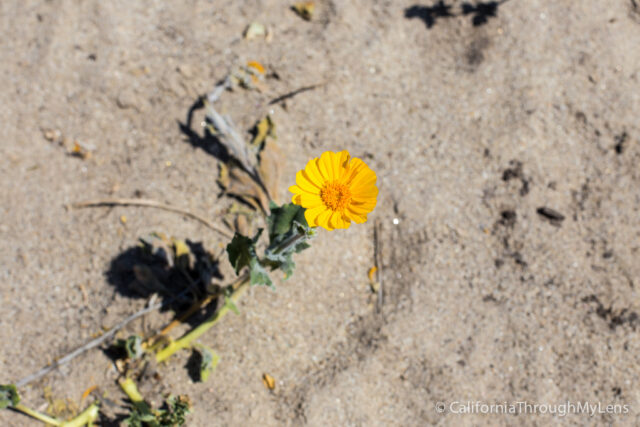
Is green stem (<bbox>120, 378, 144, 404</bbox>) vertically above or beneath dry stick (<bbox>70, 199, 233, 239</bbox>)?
beneath

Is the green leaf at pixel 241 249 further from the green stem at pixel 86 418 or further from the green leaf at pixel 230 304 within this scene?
the green stem at pixel 86 418

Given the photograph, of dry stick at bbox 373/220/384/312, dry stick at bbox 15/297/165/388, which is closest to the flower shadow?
dry stick at bbox 373/220/384/312

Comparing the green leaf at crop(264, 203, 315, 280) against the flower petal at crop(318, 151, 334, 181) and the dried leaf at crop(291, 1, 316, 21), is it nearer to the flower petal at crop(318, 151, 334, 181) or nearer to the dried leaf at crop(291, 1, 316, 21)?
the flower petal at crop(318, 151, 334, 181)

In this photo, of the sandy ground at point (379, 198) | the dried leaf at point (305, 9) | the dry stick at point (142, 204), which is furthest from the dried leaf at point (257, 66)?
the dry stick at point (142, 204)

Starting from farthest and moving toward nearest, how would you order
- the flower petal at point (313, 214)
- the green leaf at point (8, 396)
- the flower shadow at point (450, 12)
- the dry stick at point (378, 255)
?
1. the flower shadow at point (450, 12)
2. the dry stick at point (378, 255)
3. the green leaf at point (8, 396)
4. the flower petal at point (313, 214)

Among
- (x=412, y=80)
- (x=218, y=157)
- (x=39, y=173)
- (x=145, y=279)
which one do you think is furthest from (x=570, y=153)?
(x=39, y=173)

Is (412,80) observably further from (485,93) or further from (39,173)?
(39,173)
